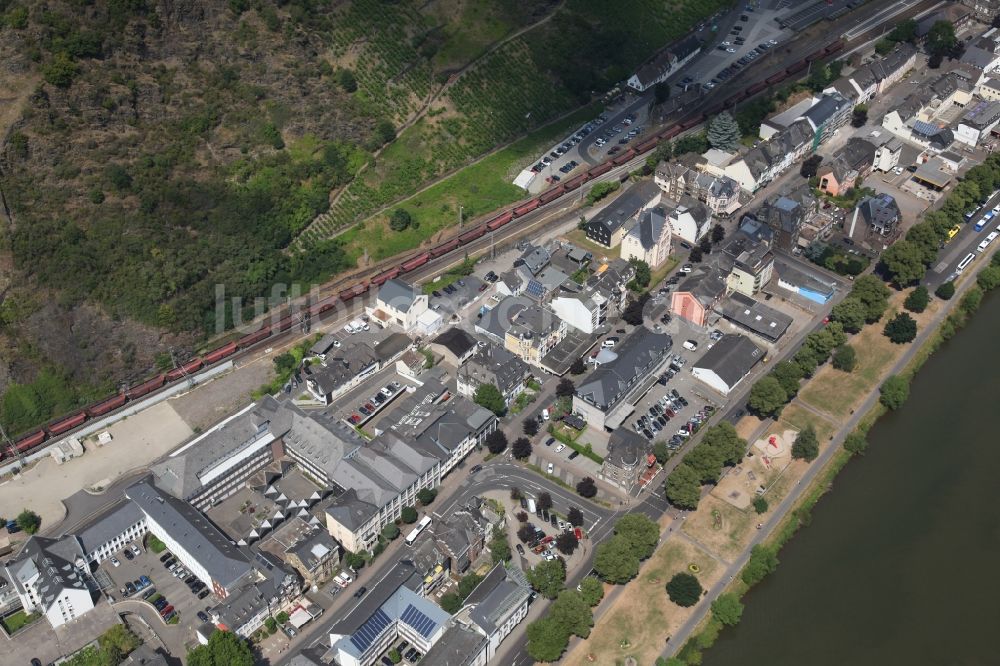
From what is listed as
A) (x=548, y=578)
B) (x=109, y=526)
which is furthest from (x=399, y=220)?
(x=548, y=578)

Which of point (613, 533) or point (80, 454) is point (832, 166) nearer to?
point (613, 533)

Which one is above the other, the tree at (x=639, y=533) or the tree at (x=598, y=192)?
the tree at (x=598, y=192)

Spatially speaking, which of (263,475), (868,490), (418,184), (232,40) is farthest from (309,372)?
(868,490)

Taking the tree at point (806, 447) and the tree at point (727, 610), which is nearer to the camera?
the tree at point (727, 610)

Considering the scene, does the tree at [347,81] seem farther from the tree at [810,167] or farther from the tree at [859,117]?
the tree at [859,117]

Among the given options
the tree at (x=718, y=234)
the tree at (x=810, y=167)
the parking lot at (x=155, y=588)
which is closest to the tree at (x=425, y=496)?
the parking lot at (x=155, y=588)

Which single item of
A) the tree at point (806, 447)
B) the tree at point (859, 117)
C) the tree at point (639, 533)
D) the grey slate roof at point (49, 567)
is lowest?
the grey slate roof at point (49, 567)

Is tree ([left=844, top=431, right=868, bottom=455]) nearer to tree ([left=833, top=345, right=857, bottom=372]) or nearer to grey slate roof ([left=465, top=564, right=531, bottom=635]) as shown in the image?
tree ([left=833, top=345, right=857, bottom=372])
